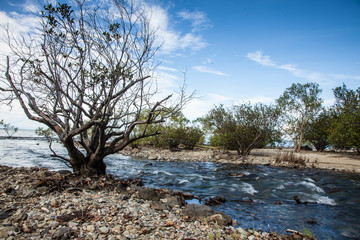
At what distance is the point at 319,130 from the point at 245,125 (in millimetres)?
13203

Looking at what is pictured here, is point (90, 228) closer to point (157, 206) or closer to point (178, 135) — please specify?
point (157, 206)

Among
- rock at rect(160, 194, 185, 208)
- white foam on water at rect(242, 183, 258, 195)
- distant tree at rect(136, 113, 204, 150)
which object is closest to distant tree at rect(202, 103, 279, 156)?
distant tree at rect(136, 113, 204, 150)

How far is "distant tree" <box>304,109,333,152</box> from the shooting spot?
26.4 metres

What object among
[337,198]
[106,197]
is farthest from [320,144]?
[106,197]

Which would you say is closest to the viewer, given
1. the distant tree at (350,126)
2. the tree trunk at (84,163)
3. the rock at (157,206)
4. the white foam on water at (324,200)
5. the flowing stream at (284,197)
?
the flowing stream at (284,197)

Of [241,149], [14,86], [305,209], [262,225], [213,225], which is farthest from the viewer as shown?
[241,149]

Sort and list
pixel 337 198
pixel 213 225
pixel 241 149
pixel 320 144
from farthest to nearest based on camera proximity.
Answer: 1. pixel 320 144
2. pixel 241 149
3. pixel 337 198
4. pixel 213 225

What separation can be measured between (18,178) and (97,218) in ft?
15.4

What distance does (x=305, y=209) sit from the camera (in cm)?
689

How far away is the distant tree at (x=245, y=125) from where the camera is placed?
18.9 meters

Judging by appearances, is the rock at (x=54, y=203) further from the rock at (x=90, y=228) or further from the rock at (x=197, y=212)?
the rock at (x=197, y=212)

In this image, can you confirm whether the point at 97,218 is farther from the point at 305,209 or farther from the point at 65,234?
the point at 305,209

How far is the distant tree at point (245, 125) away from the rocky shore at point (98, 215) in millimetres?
14457

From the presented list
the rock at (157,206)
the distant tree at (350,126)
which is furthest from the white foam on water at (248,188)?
the distant tree at (350,126)
